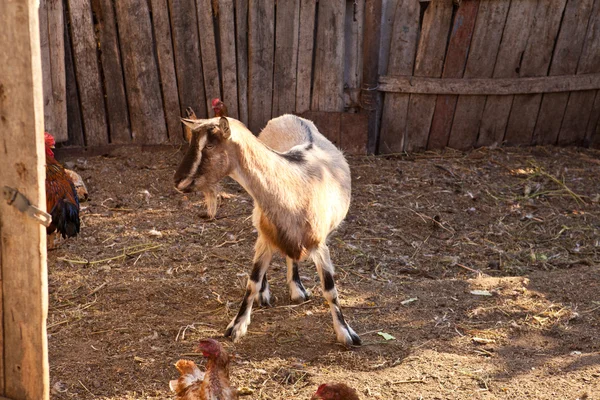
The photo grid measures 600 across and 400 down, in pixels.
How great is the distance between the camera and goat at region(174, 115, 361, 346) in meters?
4.21

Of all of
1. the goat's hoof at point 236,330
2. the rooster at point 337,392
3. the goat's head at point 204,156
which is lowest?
the goat's hoof at point 236,330

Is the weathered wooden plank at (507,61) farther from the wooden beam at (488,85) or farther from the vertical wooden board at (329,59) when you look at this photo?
the vertical wooden board at (329,59)

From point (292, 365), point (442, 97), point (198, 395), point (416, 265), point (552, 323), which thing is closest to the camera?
point (198, 395)

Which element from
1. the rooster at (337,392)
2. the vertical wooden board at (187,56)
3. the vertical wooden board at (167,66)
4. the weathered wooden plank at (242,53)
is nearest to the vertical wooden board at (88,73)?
the vertical wooden board at (167,66)

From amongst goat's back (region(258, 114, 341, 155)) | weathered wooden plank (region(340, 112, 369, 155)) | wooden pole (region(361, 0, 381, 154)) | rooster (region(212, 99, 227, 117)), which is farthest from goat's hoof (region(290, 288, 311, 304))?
wooden pole (region(361, 0, 381, 154))

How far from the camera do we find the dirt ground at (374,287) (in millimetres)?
4215

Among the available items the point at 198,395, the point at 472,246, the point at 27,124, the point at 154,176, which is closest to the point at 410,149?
the point at 472,246

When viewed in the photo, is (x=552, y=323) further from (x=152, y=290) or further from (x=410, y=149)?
(x=410, y=149)

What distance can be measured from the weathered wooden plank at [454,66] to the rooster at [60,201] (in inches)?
165

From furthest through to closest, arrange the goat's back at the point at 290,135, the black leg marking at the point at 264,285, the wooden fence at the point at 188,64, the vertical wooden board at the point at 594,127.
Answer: the vertical wooden board at the point at 594,127 → the wooden fence at the point at 188,64 → the goat's back at the point at 290,135 → the black leg marking at the point at 264,285

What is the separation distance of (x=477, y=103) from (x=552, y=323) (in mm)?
3843

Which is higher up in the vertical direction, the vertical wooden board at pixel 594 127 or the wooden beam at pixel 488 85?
the wooden beam at pixel 488 85

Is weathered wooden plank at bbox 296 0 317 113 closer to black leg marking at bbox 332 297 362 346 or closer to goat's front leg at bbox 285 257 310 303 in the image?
goat's front leg at bbox 285 257 310 303

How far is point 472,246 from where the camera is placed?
636 centimetres
